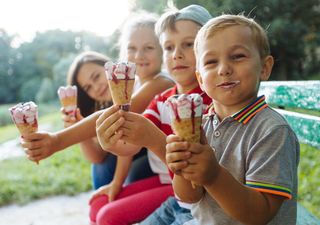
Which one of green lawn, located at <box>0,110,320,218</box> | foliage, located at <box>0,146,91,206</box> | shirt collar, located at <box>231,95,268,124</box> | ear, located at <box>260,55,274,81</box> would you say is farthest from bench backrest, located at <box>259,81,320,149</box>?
foliage, located at <box>0,146,91,206</box>

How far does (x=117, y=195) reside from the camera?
180 centimetres

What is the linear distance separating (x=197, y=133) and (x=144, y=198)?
0.88 metres

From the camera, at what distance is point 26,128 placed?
131 centimetres

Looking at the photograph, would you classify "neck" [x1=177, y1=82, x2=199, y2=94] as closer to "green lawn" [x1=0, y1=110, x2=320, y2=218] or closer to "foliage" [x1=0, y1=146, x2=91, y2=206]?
"green lawn" [x1=0, y1=110, x2=320, y2=218]

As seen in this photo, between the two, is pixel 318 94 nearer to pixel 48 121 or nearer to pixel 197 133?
pixel 197 133

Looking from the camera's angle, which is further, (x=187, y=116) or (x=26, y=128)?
(x=26, y=128)

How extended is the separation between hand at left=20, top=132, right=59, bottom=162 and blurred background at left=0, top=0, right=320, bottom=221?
5.04 feet

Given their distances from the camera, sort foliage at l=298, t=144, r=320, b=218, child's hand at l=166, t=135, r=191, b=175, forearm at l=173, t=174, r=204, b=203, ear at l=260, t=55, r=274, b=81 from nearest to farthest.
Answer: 1. child's hand at l=166, t=135, r=191, b=175
2. forearm at l=173, t=174, r=204, b=203
3. ear at l=260, t=55, r=274, b=81
4. foliage at l=298, t=144, r=320, b=218

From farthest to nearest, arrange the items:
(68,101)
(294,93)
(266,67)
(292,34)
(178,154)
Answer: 1. (292,34)
2. (68,101)
3. (294,93)
4. (266,67)
5. (178,154)

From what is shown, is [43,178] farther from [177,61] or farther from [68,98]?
[177,61]

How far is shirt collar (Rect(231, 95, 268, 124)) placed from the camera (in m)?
1.02

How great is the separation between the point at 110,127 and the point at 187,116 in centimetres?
30

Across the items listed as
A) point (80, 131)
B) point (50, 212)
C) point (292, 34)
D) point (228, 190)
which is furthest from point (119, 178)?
point (292, 34)

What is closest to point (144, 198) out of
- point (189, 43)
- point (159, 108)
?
point (159, 108)
